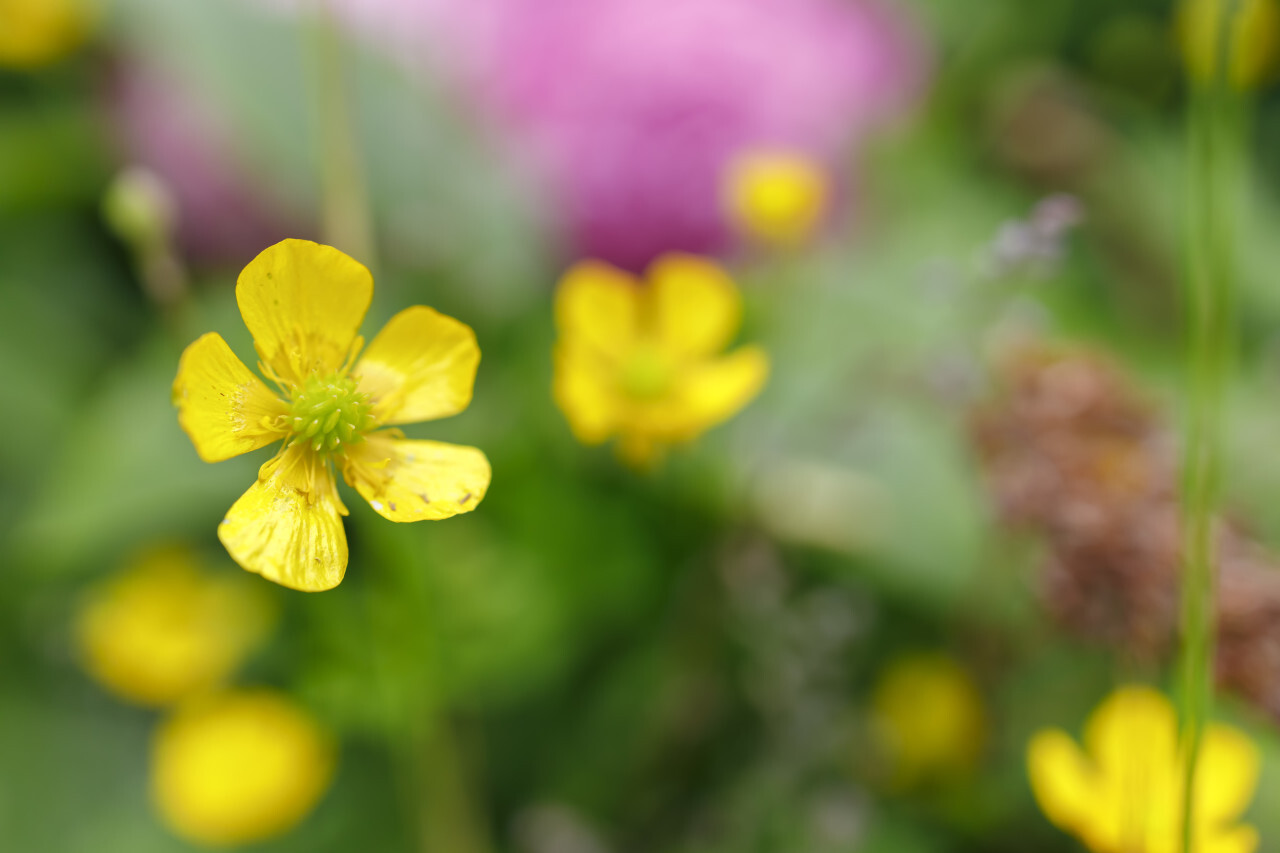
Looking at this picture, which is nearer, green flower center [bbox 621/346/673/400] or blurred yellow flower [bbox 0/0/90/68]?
green flower center [bbox 621/346/673/400]

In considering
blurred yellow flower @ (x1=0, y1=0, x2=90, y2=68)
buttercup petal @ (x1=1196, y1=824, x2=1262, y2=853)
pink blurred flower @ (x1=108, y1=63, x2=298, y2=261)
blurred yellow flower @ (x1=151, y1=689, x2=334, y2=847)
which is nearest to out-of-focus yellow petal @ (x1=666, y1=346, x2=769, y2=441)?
buttercup petal @ (x1=1196, y1=824, x2=1262, y2=853)

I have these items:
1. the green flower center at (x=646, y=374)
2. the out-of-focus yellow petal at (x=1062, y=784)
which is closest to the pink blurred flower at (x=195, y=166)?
the green flower center at (x=646, y=374)

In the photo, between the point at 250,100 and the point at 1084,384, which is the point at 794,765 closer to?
the point at 1084,384

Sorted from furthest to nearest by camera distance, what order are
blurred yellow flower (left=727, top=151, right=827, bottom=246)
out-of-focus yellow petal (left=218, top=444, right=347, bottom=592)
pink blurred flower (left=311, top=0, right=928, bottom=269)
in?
pink blurred flower (left=311, top=0, right=928, bottom=269)
blurred yellow flower (left=727, top=151, right=827, bottom=246)
out-of-focus yellow petal (left=218, top=444, right=347, bottom=592)

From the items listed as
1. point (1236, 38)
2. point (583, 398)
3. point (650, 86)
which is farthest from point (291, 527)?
point (650, 86)

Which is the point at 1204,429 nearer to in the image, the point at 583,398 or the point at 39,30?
the point at 583,398

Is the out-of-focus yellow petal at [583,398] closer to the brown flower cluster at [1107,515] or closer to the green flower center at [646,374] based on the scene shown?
the green flower center at [646,374]

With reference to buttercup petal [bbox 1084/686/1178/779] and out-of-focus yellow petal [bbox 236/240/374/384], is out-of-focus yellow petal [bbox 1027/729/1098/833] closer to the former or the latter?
buttercup petal [bbox 1084/686/1178/779]
